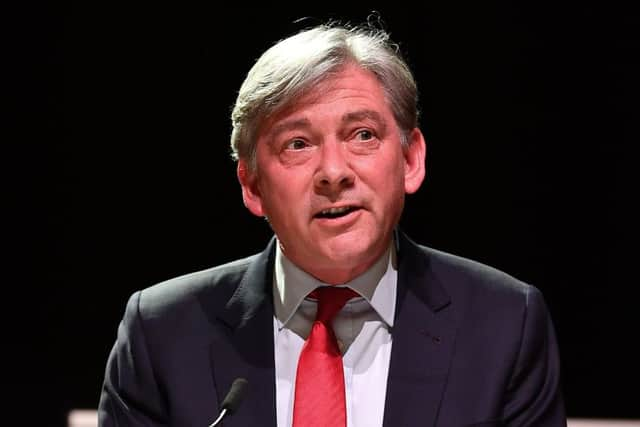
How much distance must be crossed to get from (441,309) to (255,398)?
1.33ft


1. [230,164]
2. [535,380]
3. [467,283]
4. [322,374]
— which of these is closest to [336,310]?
[322,374]

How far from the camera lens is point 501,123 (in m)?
2.80

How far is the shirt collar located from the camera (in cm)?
201

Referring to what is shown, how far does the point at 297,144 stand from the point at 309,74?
132 mm

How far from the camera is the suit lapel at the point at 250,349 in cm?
193

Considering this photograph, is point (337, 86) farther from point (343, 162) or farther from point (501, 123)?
point (501, 123)

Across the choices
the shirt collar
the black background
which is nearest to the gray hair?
the shirt collar

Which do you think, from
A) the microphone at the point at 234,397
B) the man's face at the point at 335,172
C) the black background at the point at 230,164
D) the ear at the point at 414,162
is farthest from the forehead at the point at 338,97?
the black background at the point at 230,164

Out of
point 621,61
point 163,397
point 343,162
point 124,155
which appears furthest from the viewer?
point 124,155

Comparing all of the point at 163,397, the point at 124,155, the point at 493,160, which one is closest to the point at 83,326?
the point at 124,155

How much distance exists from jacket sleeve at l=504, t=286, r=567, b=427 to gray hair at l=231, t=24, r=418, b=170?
0.45 meters

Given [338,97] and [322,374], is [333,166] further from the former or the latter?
[322,374]

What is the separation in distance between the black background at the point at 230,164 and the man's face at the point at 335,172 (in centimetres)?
90

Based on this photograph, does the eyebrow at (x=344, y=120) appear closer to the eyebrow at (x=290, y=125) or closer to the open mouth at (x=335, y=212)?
the eyebrow at (x=290, y=125)
